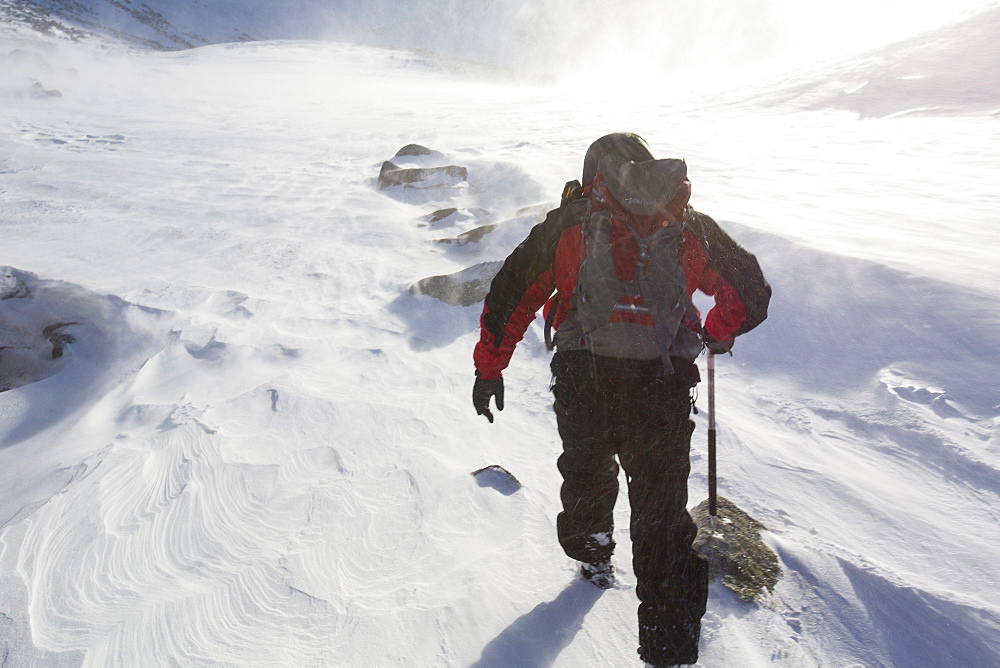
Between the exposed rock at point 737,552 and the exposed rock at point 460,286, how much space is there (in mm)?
3331

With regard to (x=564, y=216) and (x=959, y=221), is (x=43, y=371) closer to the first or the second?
(x=564, y=216)

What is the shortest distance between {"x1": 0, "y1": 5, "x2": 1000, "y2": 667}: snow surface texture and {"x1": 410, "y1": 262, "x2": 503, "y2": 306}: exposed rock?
65 millimetres

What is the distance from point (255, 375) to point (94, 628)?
7.23ft

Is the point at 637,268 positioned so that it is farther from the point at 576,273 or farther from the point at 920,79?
the point at 920,79

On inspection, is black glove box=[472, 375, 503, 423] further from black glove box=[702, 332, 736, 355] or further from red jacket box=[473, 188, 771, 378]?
black glove box=[702, 332, 736, 355]

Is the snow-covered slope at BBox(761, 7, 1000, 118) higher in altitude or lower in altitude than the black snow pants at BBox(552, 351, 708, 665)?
higher

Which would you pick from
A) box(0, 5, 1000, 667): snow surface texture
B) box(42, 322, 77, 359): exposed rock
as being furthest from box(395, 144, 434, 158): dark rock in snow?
box(42, 322, 77, 359): exposed rock

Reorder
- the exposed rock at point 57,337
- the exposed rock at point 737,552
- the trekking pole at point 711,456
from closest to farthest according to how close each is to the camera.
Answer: the exposed rock at point 737,552 → the trekking pole at point 711,456 → the exposed rock at point 57,337

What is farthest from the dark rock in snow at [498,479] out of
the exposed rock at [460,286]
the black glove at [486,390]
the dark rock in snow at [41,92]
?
the dark rock in snow at [41,92]

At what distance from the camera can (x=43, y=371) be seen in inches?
159

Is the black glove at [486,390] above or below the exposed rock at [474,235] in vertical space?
above

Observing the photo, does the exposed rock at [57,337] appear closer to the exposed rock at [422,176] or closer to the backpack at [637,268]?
the backpack at [637,268]

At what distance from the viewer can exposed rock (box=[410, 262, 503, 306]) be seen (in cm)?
547

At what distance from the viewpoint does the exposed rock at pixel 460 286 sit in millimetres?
5473
